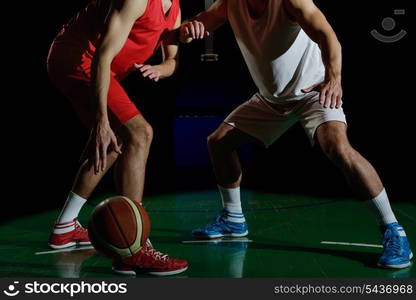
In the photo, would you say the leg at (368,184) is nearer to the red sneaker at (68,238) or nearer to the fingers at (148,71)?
the fingers at (148,71)

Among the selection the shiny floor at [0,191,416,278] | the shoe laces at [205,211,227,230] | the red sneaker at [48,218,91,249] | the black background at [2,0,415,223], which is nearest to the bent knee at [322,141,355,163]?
the shiny floor at [0,191,416,278]

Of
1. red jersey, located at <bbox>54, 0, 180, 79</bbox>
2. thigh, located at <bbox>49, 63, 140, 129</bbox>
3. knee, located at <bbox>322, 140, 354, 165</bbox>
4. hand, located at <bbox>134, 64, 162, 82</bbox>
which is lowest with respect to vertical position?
knee, located at <bbox>322, 140, 354, 165</bbox>

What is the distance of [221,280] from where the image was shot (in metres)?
2.64

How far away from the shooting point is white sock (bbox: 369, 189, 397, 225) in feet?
9.66

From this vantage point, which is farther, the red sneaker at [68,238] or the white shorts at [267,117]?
the red sneaker at [68,238]

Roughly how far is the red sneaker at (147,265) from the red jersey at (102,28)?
1053mm

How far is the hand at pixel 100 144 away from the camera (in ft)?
8.87

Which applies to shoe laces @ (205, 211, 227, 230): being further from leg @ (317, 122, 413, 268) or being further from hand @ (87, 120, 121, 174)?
hand @ (87, 120, 121, 174)

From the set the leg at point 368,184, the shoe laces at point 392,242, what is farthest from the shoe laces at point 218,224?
the shoe laces at point 392,242

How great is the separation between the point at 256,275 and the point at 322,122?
840mm

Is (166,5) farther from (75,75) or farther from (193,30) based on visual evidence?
(75,75)

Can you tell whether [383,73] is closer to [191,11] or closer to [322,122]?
[191,11]

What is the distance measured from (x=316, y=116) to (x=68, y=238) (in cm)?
153

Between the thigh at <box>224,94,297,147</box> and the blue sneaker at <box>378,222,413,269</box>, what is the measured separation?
0.81 m
